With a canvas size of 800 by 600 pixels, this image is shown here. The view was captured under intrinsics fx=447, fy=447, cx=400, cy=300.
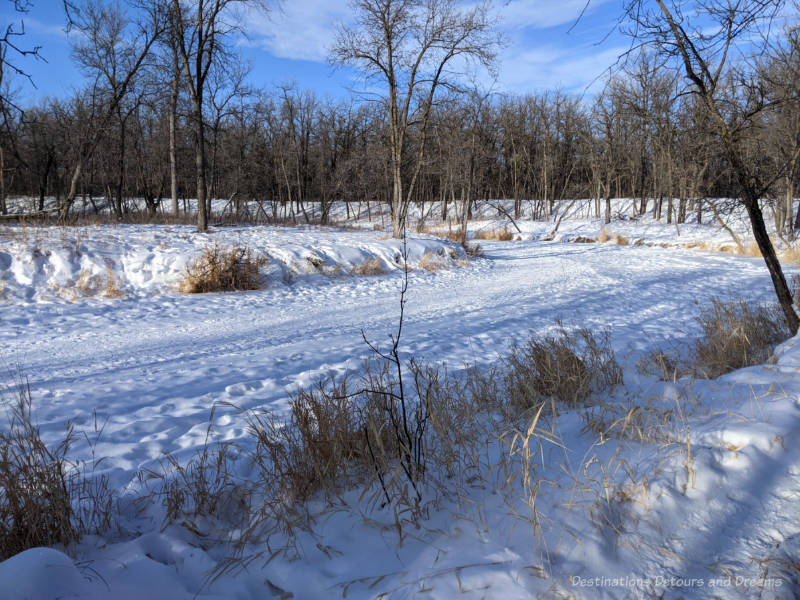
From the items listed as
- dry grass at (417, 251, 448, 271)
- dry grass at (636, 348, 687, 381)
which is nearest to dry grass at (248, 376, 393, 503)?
dry grass at (636, 348, 687, 381)

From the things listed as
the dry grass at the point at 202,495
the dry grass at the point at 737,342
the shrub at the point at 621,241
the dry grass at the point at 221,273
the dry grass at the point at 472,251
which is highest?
the shrub at the point at 621,241

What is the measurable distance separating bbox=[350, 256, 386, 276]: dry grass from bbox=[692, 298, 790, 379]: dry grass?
7291 mm

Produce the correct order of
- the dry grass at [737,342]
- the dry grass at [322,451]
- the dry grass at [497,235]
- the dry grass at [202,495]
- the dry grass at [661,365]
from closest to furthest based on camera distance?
1. the dry grass at [202,495]
2. the dry grass at [322,451]
3. the dry grass at [661,365]
4. the dry grass at [737,342]
5. the dry grass at [497,235]

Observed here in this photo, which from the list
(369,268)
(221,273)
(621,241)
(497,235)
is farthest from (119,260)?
(621,241)

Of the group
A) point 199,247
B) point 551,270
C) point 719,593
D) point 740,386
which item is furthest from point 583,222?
point 719,593

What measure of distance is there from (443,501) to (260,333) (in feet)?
14.3

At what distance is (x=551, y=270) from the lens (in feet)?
41.9

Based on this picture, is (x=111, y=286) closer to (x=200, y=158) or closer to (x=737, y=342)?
(x=200, y=158)

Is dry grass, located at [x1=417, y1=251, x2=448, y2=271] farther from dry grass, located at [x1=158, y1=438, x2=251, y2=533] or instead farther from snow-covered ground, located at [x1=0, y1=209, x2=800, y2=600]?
dry grass, located at [x1=158, y1=438, x2=251, y2=533]

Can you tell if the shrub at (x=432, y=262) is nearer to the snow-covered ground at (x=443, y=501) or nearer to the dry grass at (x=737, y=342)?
the snow-covered ground at (x=443, y=501)

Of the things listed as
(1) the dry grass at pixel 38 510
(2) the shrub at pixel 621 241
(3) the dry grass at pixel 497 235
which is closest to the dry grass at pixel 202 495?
(1) the dry grass at pixel 38 510

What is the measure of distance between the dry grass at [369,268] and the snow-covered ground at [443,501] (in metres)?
3.45

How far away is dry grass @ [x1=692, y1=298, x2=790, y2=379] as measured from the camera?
4.40m

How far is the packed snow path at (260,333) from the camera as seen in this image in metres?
3.69
